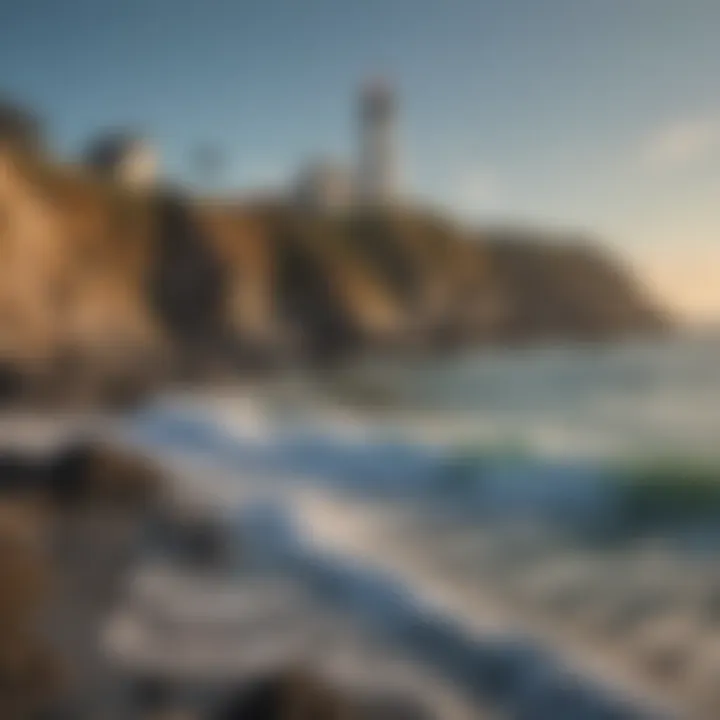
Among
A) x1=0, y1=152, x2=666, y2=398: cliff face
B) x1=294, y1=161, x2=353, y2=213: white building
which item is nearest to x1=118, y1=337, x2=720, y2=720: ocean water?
x1=0, y1=152, x2=666, y2=398: cliff face

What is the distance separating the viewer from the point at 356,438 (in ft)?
44.9

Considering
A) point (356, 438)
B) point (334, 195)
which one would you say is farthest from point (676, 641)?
point (334, 195)

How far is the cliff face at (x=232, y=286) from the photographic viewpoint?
23.2 m

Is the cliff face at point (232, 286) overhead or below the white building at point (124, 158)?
below

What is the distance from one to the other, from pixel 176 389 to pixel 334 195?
25.0 meters

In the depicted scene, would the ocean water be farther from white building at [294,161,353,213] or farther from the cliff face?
white building at [294,161,353,213]

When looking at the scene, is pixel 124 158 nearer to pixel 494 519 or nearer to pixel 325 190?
pixel 325 190

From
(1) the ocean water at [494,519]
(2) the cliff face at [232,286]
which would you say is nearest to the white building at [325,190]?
(2) the cliff face at [232,286]

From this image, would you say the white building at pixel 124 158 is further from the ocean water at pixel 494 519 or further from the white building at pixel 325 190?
the ocean water at pixel 494 519

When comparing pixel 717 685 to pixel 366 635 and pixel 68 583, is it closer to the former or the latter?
pixel 366 635

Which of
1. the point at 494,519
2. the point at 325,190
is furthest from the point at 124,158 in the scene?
the point at 494,519

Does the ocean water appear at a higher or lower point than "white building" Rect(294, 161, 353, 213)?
lower

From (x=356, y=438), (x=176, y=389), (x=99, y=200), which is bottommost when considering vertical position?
(x=356, y=438)

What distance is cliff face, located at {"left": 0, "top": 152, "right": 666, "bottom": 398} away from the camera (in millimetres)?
23188
